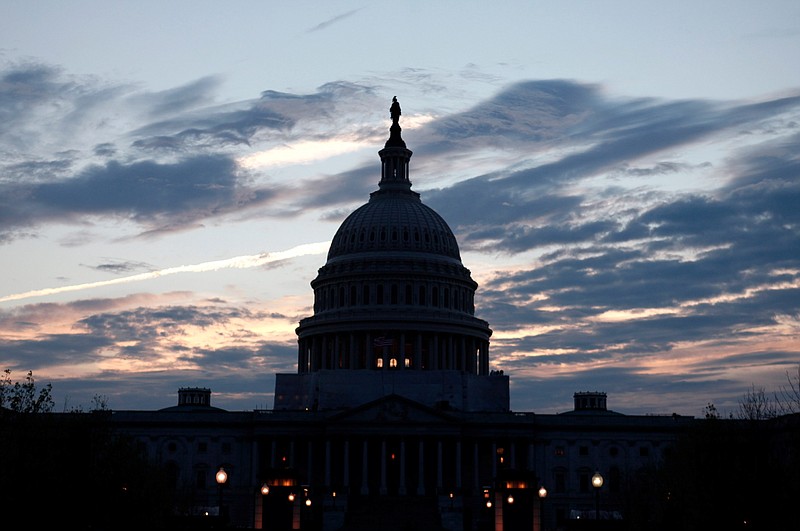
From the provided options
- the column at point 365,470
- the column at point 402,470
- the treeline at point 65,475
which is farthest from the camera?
the column at point 402,470

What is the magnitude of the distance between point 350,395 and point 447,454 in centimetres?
1703

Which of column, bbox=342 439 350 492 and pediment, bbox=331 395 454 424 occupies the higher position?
pediment, bbox=331 395 454 424

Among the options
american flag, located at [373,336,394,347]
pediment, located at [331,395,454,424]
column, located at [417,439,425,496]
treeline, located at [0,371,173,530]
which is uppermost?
american flag, located at [373,336,394,347]

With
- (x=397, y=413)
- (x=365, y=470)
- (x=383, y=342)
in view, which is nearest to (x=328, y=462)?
(x=365, y=470)

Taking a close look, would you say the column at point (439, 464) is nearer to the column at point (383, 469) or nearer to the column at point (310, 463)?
the column at point (383, 469)

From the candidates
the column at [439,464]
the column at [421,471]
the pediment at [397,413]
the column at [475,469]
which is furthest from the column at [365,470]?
the column at [475,469]

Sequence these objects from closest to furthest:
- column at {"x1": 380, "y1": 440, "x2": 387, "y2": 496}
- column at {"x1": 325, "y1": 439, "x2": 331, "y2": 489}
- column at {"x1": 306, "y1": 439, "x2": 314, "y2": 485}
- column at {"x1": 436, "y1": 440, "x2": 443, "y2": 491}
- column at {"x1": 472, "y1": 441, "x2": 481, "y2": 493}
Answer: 1. column at {"x1": 380, "y1": 440, "x2": 387, "y2": 496}
2. column at {"x1": 436, "y1": 440, "x2": 443, "y2": 491}
3. column at {"x1": 325, "y1": 439, "x2": 331, "y2": 489}
4. column at {"x1": 306, "y1": 439, "x2": 314, "y2": 485}
5. column at {"x1": 472, "y1": 441, "x2": 481, "y2": 493}

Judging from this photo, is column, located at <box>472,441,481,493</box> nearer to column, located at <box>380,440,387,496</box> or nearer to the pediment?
the pediment

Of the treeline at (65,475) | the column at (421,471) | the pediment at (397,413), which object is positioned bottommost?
the treeline at (65,475)

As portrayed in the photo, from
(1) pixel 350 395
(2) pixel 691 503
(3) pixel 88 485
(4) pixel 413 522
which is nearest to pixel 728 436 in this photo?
(2) pixel 691 503

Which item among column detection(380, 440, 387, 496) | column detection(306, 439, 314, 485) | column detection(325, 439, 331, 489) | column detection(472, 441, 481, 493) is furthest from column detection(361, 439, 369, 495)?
column detection(472, 441, 481, 493)

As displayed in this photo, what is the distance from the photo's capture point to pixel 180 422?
179m

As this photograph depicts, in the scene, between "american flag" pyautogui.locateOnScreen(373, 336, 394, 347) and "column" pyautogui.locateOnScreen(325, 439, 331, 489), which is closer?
"column" pyautogui.locateOnScreen(325, 439, 331, 489)

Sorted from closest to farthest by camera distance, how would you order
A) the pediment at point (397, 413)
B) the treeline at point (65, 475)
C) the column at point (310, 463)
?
the treeline at point (65, 475) < the pediment at point (397, 413) < the column at point (310, 463)
